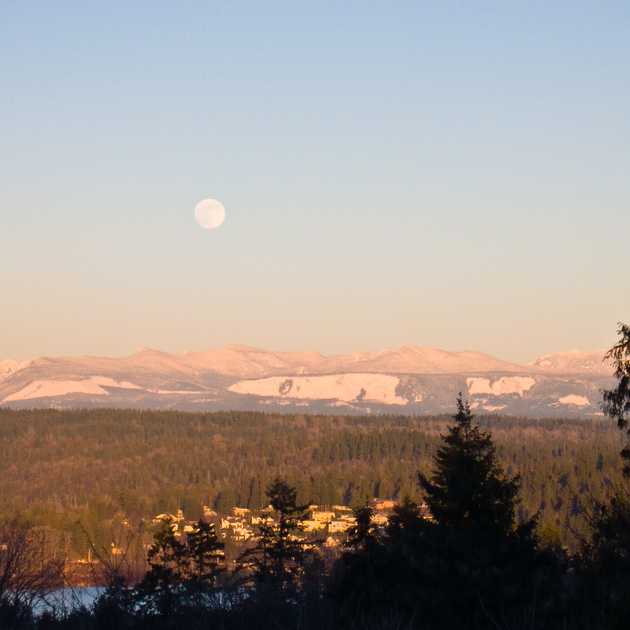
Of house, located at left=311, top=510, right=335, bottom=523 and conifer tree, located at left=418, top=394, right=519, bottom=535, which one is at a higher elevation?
conifer tree, located at left=418, top=394, right=519, bottom=535

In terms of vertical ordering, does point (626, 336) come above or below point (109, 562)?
above

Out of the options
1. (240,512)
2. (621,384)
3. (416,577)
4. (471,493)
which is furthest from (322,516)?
(416,577)

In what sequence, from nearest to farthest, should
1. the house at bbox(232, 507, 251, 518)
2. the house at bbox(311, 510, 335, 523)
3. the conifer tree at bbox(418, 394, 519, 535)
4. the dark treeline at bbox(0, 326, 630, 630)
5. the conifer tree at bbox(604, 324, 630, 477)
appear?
1. the dark treeline at bbox(0, 326, 630, 630)
2. the conifer tree at bbox(418, 394, 519, 535)
3. the conifer tree at bbox(604, 324, 630, 477)
4. the house at bbox(311, 510, 335, 523)
5. the house at bbox(232, 507, 251, 518)

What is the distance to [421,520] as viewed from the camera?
26531 millimetres

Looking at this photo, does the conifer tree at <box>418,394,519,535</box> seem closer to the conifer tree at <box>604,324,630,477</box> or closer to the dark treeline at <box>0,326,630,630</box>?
the dark treeline at <box>0,326,630,630</box>

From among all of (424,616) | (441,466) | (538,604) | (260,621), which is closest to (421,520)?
(441,466)

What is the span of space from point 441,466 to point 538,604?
9774 mm

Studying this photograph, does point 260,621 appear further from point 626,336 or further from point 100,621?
point 626,336

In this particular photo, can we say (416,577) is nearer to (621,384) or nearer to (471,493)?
(471,493)

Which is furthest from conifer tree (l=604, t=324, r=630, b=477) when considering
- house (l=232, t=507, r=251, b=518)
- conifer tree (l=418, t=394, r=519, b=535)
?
house (l=232, t=507, r=251, b=518)

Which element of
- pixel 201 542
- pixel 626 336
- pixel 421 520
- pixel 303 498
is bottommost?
pixel 303 498

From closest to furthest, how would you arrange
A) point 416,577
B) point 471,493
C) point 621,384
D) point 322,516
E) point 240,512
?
point 416,577 < point 471,493 < point 621,384 < point 322,516 < point 240,512

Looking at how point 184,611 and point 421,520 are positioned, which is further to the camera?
point 421,520

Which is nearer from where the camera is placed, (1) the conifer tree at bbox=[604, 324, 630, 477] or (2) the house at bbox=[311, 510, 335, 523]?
(1) the conifer tree at bbox=[604, 324, 630, 477]
